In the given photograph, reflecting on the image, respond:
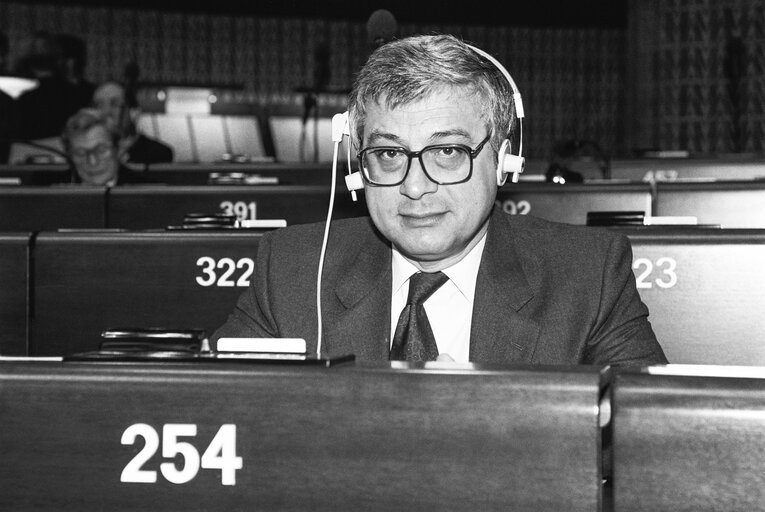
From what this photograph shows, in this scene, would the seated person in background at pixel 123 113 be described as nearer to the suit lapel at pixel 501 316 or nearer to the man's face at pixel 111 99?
the man's face at pixel 111 99

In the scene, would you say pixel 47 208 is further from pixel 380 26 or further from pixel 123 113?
pixel 123 113

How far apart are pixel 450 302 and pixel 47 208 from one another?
2.17m

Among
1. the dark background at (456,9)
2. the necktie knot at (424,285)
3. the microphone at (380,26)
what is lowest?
the necktie knot at (424,285)

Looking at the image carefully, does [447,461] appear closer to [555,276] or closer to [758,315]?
[555,276]

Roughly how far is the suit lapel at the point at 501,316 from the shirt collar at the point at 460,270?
38 mm

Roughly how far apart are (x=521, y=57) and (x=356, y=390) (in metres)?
11.3

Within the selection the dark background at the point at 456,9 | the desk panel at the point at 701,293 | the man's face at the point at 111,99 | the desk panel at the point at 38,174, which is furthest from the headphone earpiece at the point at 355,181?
the dark background at the point at 456,9

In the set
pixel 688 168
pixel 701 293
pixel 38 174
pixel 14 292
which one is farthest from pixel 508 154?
pixel 38 174

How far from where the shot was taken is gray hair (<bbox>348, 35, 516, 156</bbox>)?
149cm

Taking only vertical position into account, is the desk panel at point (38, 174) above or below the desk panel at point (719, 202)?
above

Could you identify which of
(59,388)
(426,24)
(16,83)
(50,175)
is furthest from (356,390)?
(426,24)

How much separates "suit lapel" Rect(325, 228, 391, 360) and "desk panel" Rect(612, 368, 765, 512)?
0.81 metres

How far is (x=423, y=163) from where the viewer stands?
1479 mm

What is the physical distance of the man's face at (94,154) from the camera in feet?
16.0
